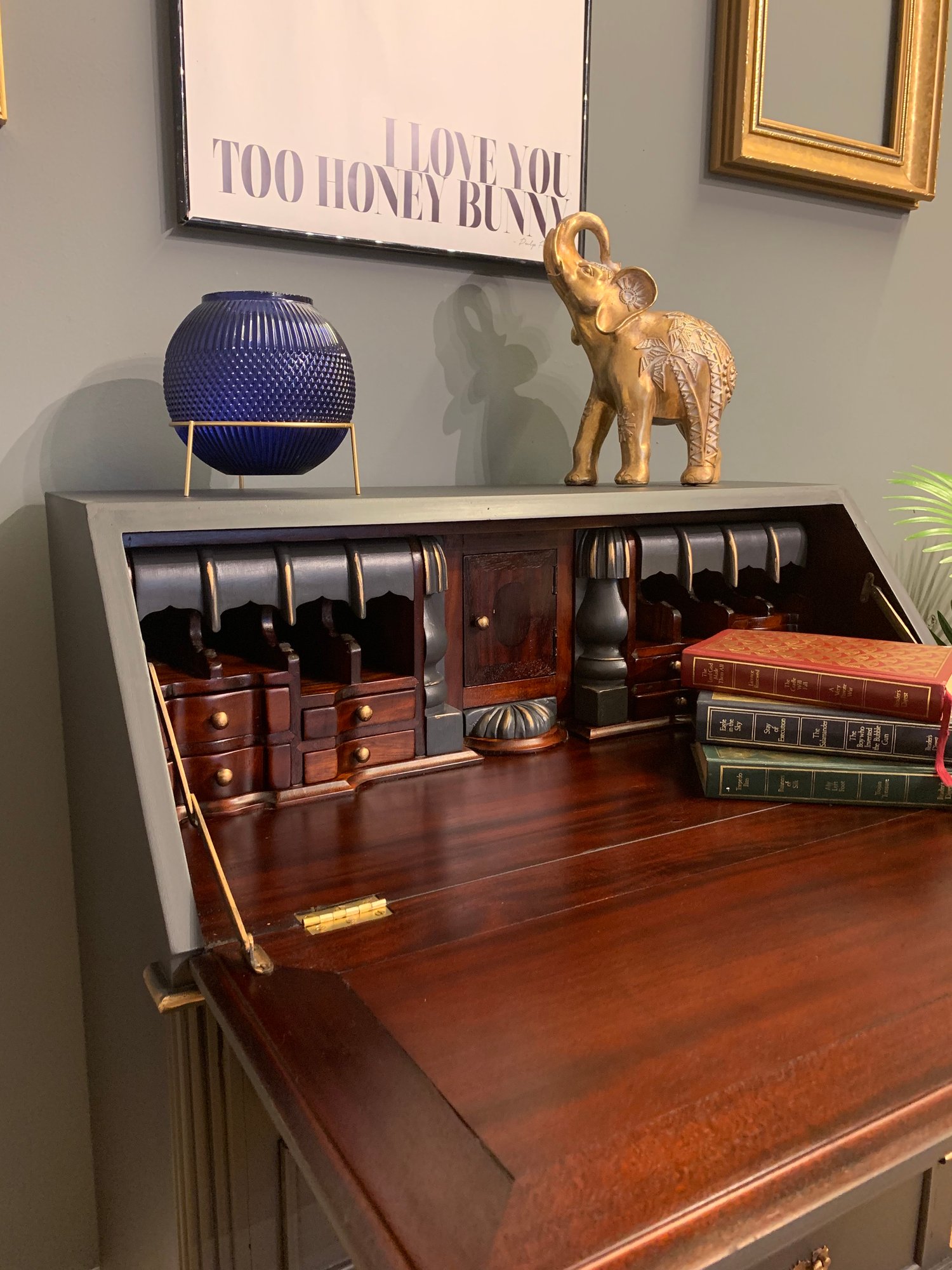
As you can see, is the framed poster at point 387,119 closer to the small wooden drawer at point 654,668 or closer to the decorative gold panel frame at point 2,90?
the decorative gold panel frame at point 2,90

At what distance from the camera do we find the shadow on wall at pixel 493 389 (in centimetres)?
127

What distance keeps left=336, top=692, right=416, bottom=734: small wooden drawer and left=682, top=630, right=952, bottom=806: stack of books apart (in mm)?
296

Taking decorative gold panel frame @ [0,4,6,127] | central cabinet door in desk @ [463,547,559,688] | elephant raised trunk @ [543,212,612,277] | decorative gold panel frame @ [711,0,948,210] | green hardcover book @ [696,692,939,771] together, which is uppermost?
decorative gold panel frame @ [711,0,948,210]

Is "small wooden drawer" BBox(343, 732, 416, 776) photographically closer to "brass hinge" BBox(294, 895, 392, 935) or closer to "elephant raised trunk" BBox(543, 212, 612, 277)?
"brass hinge" BBox(294, 895, 392, 935)

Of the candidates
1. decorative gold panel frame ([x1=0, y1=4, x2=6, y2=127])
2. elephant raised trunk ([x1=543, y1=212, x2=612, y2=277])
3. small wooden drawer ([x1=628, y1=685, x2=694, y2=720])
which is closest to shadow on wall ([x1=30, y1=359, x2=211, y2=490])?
decorative gold panel frame ([x1=0, y1=4, x2=6, y2=127])

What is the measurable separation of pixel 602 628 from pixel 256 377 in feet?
1.57

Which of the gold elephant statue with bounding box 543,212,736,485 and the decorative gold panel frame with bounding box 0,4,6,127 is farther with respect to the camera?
the gold elephant statue with bounding box 543,212,736,485

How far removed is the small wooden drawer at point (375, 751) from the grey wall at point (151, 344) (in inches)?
9.0

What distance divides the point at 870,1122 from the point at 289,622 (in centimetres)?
62

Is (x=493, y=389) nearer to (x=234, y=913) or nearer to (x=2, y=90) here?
(x=2, y=90)

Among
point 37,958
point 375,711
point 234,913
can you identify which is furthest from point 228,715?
point 37,958

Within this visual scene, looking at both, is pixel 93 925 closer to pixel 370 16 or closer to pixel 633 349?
pixel 633 349

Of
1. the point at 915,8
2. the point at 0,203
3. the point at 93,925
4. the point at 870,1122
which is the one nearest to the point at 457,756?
the point at 93,925

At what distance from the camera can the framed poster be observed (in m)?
1.07
